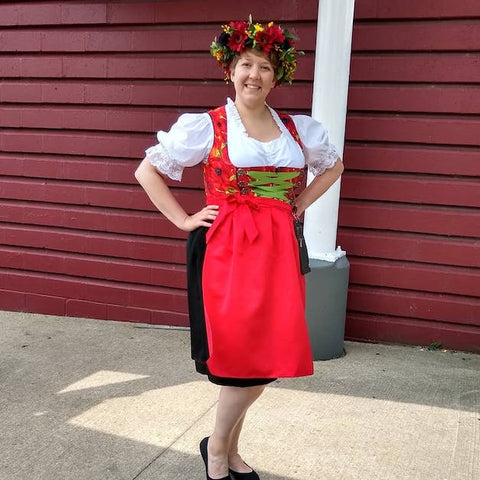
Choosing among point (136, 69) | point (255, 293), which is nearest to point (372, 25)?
point (136, 69)

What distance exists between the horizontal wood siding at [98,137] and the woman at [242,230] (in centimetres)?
206

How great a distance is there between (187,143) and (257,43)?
18.5 inches

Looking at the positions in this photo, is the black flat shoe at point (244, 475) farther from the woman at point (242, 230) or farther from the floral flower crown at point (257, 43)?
the floral flower crown at point (257, 43)

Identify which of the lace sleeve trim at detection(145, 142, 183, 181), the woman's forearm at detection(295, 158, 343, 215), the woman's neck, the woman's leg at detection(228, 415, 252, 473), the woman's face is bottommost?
the woman's leg at detection(228, 415, 252, 473)

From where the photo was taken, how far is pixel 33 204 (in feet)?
Result: 17.7

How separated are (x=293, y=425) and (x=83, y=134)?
2.96 meters

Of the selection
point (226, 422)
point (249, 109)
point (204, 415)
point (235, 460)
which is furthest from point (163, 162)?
point (204, 415)

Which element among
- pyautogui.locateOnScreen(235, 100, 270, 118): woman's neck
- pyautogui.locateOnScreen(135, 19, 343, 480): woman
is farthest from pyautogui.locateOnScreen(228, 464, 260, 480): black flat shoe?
pyautogui.locateOnScreen(235, 100, 270, 118): woman's neck

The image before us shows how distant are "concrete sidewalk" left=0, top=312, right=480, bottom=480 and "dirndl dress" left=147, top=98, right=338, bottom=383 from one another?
74 cm

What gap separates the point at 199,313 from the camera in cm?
254

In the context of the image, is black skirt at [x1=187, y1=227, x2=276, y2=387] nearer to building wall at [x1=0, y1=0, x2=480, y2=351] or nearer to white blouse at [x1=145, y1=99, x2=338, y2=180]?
white blouse at [x1=145, y1=99, x2=338, y2=180]


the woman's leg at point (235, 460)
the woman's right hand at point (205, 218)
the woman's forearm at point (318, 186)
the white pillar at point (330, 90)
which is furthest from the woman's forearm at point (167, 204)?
the white pillar at point (330, 90)

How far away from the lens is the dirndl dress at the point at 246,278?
2.43m

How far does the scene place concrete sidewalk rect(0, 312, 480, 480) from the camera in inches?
116
